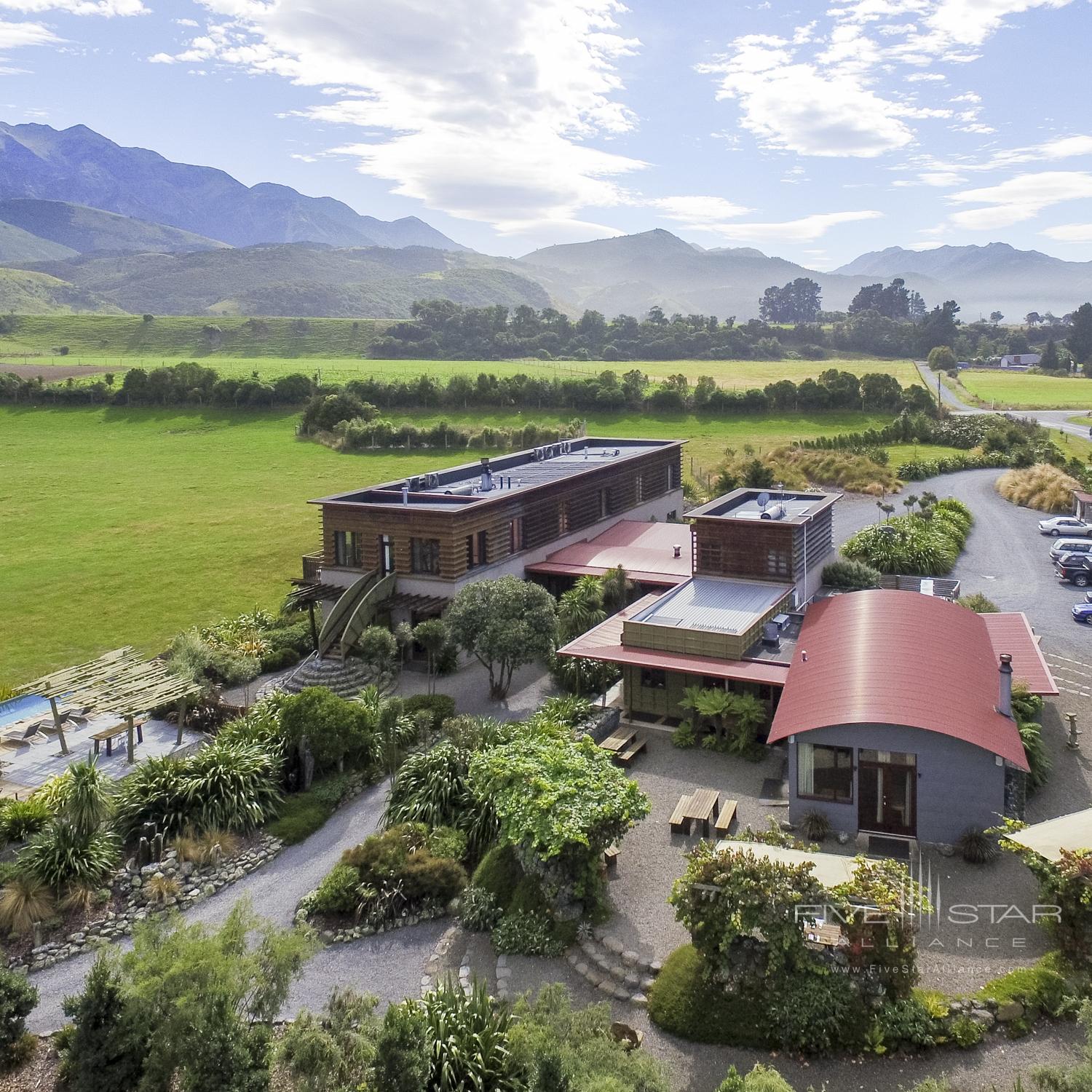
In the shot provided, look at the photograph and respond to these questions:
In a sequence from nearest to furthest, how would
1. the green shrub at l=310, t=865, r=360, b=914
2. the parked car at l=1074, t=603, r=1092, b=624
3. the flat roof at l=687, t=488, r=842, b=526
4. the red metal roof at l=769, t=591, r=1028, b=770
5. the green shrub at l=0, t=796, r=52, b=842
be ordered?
the green shrub at l=310, t=865, r=360, b=914 < the red metal roof at l=769, t=591, r=1028, b=770 < the green shrub at l=0, t=796, r=52, b=842 < the flat roof at l=687, t=488, r=842, b=526 < the parked car at l=1074, t=603, r=1092, b=624

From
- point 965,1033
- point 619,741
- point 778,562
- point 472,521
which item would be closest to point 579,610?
point 472,521

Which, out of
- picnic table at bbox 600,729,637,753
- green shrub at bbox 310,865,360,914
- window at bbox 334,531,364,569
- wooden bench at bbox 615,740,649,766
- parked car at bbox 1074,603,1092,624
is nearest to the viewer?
green shrub at bbox 310,865,360,914

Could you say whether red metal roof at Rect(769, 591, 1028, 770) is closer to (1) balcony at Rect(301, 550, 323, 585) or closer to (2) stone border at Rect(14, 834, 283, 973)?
(2) stone border at Rect(14, 834, 283, 973)

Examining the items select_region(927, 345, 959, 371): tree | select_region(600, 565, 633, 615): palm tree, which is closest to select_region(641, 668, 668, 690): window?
select_region(600, 565, 633, 615): palm tree

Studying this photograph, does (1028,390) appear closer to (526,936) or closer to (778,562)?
(778,562)

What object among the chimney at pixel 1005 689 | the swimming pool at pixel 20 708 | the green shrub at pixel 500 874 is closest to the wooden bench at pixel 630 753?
the green shrub at pixel 500 874

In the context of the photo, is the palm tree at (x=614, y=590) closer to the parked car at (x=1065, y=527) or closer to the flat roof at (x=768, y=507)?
the flat roof at (x=768, y=507)
